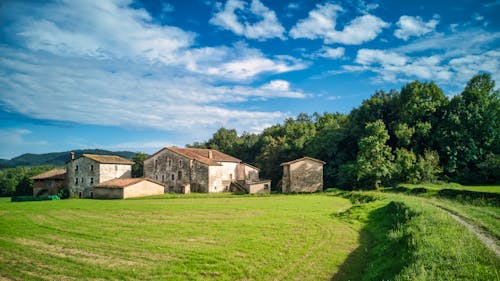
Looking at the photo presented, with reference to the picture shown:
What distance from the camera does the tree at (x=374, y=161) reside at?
127 ft

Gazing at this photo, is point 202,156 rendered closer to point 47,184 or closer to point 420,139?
point 47,184

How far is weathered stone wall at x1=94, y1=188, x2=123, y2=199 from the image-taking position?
1604 inches

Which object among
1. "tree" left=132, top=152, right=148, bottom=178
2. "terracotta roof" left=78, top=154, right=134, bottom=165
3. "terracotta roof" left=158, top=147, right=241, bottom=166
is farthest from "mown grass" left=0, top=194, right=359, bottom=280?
"tree" left=132, top=152, right=148, bottom=178

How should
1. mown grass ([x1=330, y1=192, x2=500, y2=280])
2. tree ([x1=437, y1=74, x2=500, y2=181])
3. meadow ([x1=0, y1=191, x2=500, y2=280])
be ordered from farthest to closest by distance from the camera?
tree ([x1=437, y1=74, x2=500, y2=181]) → meadow ([x1=0, y1=191, x2=500, y2=280]) → mown grass ([x1=330, y1=192, x2=500, y2=280])

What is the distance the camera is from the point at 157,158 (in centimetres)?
5219

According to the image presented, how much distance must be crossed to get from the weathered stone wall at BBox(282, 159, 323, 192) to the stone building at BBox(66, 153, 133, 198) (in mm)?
31921

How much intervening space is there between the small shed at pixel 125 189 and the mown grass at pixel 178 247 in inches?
708

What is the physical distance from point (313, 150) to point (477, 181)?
25018 millimetres

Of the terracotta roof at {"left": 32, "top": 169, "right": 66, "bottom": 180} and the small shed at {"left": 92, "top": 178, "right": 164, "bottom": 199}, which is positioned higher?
the terracotta roof at {"left": 32, "top": 169, "right": 66, "bottom": 180}

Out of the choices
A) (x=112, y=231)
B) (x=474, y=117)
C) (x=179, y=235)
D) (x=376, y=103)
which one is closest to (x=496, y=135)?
(x=474, y=117)

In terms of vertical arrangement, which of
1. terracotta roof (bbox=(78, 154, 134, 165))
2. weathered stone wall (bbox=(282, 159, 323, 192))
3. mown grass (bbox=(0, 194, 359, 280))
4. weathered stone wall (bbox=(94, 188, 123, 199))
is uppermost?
terracotta roof (bbox=(78, 154, 134, 165))

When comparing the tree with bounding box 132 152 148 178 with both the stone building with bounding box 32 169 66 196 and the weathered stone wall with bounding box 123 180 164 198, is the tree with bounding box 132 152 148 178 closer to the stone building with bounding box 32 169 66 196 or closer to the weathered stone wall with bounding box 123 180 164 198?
the stone building with bounding box 32 169 66 196

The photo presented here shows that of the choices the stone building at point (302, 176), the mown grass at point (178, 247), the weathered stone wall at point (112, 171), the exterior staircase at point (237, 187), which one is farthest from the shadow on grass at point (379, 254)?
the weathered stone wall at point (112, 171)

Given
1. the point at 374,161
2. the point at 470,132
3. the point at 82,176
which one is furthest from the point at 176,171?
the point at 470,132
